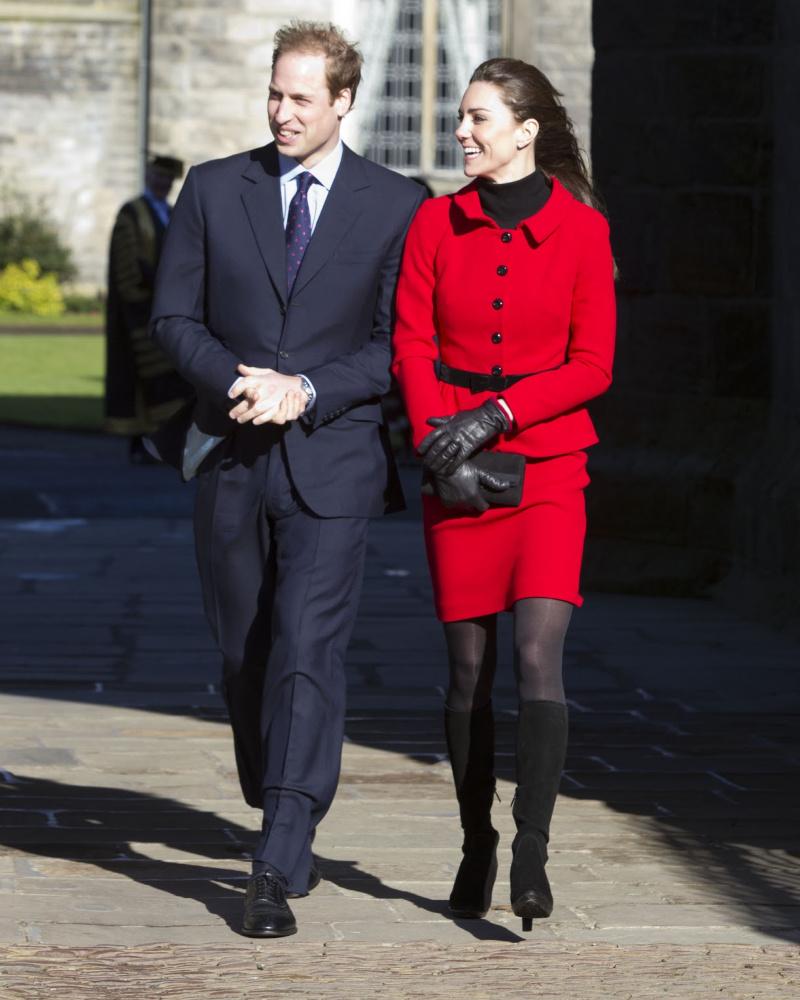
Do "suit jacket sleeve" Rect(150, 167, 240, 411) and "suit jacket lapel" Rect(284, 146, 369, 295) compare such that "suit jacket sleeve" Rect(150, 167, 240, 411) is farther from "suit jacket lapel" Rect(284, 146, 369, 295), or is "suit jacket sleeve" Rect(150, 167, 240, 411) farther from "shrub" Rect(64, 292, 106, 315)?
"shrub" Rect(64, 292, 106, 315)

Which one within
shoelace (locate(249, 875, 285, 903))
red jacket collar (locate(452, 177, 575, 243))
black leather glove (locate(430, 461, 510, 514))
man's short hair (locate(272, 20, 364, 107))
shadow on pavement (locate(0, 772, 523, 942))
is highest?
man's short hair (locate(272, 20, 364, 107))

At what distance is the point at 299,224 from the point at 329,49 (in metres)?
0.37

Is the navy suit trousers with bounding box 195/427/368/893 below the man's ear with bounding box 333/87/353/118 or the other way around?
below

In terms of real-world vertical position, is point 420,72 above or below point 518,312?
below

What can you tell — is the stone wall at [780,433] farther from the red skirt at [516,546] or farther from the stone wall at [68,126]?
the stone wall at [68,126]

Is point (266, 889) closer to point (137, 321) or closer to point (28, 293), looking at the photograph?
point (137, 321)

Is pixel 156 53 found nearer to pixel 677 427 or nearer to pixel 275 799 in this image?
pixel 677 427

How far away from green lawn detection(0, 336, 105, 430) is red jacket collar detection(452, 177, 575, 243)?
13.3 metres

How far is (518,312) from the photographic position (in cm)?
458

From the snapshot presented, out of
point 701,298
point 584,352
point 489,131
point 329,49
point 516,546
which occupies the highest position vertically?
point 329,49

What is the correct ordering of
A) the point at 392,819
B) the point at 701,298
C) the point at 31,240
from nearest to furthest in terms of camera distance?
the point at 392,819 < the point at 701,298 < the point at 31,240

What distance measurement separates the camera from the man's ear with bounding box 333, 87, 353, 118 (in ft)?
15.5

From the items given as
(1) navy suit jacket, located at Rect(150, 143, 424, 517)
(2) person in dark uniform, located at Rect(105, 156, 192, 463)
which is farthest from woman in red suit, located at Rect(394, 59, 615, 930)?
(2) person in dark uniform, located at Rect(105, 156, 192, 463)

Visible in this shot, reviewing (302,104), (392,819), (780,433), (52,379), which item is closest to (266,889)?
(392,819)
